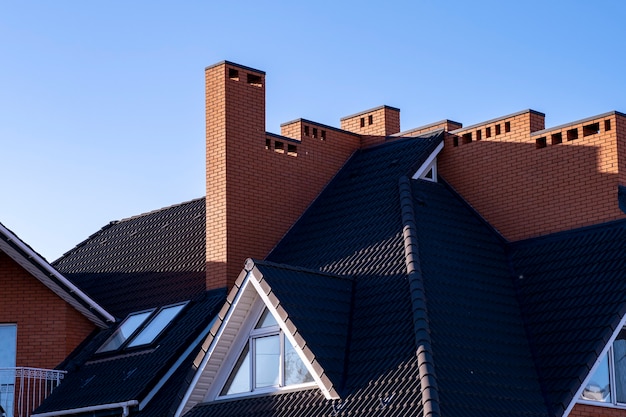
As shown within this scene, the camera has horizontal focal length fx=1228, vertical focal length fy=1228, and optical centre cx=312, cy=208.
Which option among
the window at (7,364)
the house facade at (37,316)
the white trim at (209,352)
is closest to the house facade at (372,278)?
the white trim at (209,352)

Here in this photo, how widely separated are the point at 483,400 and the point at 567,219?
186 inches

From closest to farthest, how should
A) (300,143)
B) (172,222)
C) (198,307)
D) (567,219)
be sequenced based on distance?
(567,219)
(198,307)
(300,143)
(172,222)

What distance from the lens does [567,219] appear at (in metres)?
19.9

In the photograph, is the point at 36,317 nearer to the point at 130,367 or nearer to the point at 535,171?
the point at 130,367

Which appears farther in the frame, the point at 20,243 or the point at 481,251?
the point at 20,243

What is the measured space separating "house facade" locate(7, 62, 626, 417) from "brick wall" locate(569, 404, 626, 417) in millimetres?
39

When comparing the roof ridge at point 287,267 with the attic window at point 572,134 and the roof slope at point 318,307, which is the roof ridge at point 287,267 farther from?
the attic window at point 572,134

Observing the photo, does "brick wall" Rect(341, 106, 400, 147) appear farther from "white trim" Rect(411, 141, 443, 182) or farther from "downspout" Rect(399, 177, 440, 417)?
"downspout" Rect(399, 177, 440, 417)

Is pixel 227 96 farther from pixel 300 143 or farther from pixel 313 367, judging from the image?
pixel 313 367

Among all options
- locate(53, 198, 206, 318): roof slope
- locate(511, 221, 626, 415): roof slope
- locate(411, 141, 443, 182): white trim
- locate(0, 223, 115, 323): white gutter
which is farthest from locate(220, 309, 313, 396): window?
locate(0, 223, 115, 323): white gutter

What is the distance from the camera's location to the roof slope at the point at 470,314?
53.7 ft

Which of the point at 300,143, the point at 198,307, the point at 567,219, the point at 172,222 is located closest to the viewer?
the point at 567,219

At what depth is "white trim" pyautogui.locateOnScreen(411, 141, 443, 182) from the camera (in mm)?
21573

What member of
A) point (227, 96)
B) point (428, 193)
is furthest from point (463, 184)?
point (227, 96)
